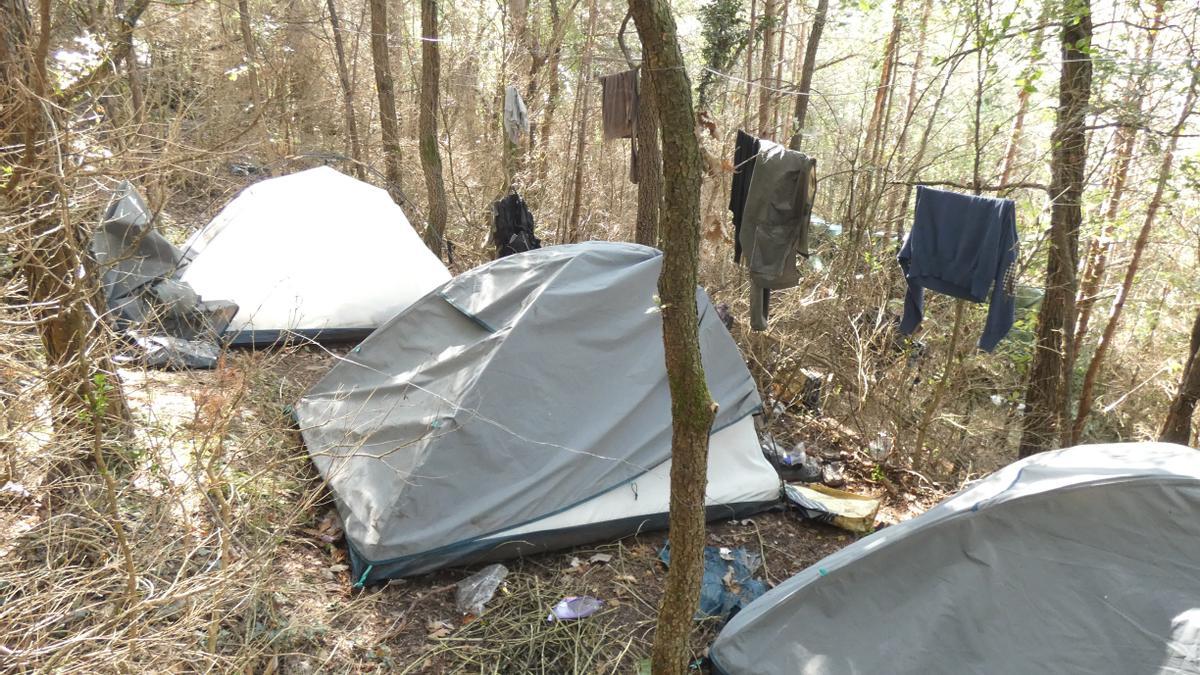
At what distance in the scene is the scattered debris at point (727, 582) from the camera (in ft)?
10.3

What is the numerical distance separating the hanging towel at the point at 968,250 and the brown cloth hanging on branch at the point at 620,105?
8.58 feet

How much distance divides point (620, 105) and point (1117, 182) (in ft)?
14.5

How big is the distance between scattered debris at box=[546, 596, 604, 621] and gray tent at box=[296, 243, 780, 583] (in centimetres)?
33

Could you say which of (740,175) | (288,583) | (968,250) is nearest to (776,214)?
(740,175)

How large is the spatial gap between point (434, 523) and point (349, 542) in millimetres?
391

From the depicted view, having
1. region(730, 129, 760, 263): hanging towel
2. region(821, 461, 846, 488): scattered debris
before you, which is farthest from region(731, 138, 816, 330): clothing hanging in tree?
region(821, 461, 846, 488): scattered debris

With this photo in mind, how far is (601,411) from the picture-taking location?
3648 millimetres

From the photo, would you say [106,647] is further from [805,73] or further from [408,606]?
[805,73]

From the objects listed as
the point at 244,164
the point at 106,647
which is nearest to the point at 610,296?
the point at 106,647

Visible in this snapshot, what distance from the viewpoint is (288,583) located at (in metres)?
3.01

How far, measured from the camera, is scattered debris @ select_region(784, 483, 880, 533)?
3943mm

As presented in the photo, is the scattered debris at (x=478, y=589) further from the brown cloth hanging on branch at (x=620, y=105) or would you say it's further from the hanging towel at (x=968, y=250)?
the brown cloth hanging on branch at (x=620, y=105)

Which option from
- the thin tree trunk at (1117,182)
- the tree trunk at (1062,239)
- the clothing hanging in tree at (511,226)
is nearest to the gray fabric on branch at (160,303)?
the clothing hanging in tree at (511,226)

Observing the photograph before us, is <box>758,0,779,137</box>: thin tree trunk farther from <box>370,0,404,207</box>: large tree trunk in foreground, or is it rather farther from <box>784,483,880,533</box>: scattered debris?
<box>784,483,880,533</box>: scattered debris
